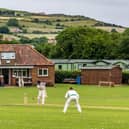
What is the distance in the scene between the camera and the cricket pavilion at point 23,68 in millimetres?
93750

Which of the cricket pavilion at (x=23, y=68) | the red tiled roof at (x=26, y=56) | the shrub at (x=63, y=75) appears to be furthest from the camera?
the shrub at (x=63, y=75)

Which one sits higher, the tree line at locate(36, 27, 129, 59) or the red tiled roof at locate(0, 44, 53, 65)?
the red tiled roof at locate(0, 44, 53, 65)

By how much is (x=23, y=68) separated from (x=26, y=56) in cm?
272

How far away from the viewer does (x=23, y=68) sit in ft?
310

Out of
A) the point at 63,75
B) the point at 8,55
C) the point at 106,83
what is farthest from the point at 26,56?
the point at 106,83

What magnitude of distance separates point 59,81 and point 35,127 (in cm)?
8035

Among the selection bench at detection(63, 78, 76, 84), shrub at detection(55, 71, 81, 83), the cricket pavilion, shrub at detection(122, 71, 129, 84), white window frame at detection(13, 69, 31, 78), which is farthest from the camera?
shrub at detection(122, 71, 129, 84)

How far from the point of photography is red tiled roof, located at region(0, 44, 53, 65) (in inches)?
3740

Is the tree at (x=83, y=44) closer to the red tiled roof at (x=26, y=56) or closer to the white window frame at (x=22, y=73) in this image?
the red tiled roof at (x=26, y=56)

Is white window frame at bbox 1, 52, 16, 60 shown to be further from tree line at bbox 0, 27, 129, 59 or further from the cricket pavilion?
tree line at bbox 0, 27, 129, 59

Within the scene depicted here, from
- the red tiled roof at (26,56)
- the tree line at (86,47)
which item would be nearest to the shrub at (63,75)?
the red tiled roof at (26,56)

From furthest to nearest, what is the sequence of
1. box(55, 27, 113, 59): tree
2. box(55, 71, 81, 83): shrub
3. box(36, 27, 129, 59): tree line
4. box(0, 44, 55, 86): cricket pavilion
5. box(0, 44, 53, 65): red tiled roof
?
box(36, 27, 129, 59): tree line, box(55, 27, 113, 59): tree, box(55, 71, 81, 83): shrub, box(0, 44, 53, 65): red tiled roof, box(0, 44, 55, 86): cricket pavilion

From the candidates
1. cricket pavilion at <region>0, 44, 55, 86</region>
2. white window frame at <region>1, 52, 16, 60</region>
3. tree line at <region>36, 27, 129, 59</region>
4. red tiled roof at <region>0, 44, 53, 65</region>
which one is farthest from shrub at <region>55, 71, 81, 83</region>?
tree line at <region>36, 27, 129, 59</region>

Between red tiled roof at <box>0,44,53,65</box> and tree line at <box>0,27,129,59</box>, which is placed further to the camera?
tree line at <box>0,27,129,59</box>
